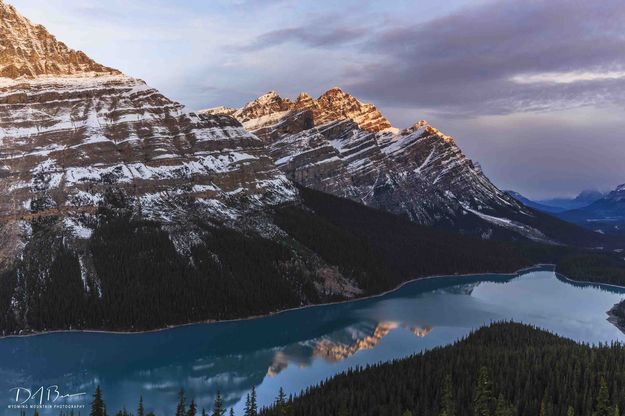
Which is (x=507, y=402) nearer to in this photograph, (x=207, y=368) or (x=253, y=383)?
(x=253, y=383)

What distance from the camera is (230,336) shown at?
16675 cm

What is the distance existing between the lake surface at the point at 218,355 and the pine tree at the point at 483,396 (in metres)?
37.2

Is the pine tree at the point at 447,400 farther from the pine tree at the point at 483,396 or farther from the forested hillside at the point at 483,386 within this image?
the pine tree at the point at 483,396

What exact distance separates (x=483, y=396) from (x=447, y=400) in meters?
5.88

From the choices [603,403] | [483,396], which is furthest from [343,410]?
[603,403]

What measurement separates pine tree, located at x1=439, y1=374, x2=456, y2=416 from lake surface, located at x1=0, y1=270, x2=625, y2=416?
105ft

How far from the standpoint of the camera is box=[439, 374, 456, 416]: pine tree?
290 ft

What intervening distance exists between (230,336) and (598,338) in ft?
340

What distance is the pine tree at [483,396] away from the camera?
90.2 meters

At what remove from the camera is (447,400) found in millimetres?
92188

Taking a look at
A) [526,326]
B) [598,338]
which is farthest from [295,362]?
[598,338]
